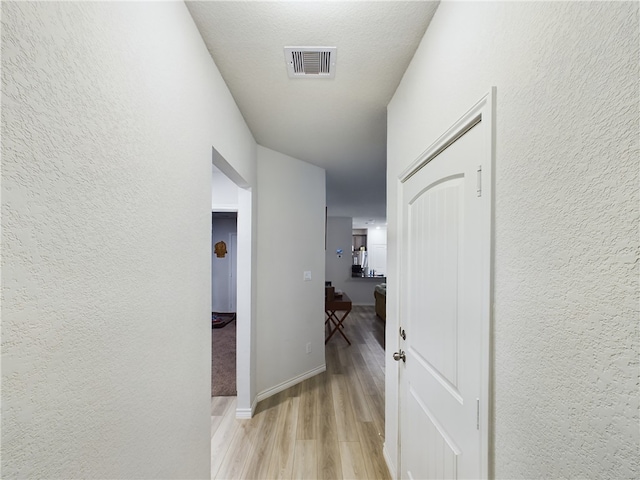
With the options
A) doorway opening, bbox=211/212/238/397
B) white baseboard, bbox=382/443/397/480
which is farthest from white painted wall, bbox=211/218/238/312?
white baseboard, bbox=382/443/397/480

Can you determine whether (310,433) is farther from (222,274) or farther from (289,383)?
(222,274)

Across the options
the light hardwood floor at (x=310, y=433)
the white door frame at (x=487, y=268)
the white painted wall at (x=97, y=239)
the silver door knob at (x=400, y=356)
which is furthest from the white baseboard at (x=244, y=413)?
the white door frame at (x=487, y=268)

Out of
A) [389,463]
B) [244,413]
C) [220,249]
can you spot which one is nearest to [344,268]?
Answer: [220,249]

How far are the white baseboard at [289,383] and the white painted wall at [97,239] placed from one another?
60.7 inches

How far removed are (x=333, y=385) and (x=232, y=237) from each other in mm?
4737

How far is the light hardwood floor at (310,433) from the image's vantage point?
1.76 meters

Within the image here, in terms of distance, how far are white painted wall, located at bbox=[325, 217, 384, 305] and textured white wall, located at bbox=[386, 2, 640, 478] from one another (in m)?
7.07

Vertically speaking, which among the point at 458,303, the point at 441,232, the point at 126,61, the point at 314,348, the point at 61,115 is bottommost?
the point at 314,348

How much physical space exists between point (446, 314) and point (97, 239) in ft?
3.92

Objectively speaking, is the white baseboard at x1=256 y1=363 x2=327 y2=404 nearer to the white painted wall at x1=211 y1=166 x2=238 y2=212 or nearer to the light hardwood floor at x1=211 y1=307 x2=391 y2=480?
the light hardwood floor at x1=211 y1=307 x2=391 y2=480

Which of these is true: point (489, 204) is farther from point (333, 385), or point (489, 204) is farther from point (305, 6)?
point (333, 385)

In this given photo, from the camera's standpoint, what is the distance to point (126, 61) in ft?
2.44

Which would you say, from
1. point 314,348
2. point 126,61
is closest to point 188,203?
point 126,61

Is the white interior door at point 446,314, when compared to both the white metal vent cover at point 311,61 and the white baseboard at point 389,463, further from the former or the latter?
the white metal vent cover at point 311,61
